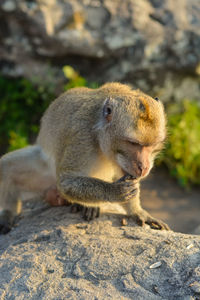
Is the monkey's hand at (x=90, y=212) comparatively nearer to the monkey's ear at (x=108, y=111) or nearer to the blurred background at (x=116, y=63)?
the monkey's ear at (x=108, y=111)

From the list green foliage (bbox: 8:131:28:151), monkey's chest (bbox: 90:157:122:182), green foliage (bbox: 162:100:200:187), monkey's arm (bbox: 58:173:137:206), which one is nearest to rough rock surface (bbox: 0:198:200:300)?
monkey's arm (bbox: 58:173:137:206)

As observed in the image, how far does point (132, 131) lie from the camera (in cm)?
405

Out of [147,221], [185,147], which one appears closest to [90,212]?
[147,221]

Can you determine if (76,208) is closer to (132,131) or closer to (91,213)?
(91,213)

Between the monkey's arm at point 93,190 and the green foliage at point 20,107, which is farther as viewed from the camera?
the green foliage at point 20,107

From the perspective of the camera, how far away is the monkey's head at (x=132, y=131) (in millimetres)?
4055

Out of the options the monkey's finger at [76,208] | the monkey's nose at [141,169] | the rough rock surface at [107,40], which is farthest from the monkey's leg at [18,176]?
the rough rock surface at [107,40]

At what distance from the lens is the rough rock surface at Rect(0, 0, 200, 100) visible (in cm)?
814

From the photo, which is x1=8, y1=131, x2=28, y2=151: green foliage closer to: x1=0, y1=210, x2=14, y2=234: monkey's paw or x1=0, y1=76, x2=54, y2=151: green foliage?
x1=0, y1=76, x2=54, y2=151: green foliage

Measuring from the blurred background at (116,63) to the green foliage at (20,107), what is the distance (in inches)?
0.8

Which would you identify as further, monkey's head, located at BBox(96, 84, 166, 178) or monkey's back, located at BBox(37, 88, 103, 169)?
monkey's back, located at BBox(37, 88, 103, 169)

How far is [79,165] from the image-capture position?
4570 millimetres

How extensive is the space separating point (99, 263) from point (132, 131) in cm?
128

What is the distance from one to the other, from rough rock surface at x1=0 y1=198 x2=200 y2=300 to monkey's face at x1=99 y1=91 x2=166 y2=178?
73 cm
